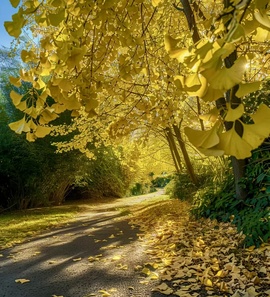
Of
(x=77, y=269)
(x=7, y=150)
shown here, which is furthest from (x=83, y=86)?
(x=7, y=150)

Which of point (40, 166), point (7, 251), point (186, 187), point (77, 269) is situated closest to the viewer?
point (77, 269)

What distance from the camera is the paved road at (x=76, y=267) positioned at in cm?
286

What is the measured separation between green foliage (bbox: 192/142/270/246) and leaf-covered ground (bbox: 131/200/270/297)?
15 cm

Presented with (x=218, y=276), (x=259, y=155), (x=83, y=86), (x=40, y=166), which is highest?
(x=40, y=166)

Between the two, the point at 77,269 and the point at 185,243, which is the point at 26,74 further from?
the point at 185,243

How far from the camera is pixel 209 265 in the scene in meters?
2.95

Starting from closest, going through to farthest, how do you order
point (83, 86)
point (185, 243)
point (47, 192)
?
1. point (83, 86)
2. point (185, 243)
3. point (47, 192)

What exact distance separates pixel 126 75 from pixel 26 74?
1.54 feet

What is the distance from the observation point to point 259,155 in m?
4.16

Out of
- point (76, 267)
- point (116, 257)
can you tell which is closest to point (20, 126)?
point (76, 267)

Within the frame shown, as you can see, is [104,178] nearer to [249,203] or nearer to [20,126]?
[249,203]

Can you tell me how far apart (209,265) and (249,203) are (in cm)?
129

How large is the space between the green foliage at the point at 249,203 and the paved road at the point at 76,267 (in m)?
1.16

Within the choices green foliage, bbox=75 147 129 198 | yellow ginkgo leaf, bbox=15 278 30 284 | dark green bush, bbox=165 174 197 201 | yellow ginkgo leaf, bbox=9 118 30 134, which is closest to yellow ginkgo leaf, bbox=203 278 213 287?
yellow ginkgo leaf, bbox=15 278 30 284
